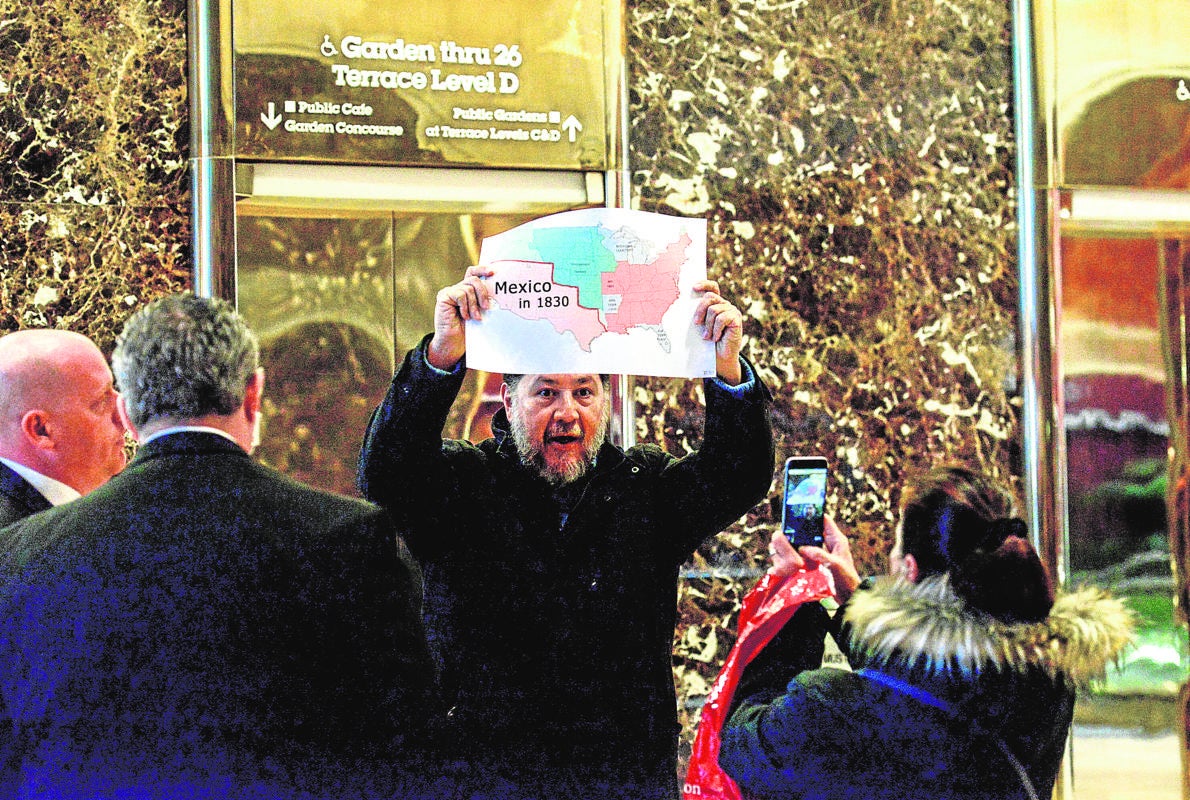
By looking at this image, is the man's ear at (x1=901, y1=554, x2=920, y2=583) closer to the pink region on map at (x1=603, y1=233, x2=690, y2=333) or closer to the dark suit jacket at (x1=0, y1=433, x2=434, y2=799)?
the pink region on map at (x1=603, y1=233, x2=690, y2=333)

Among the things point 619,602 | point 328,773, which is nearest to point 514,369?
point 619,602

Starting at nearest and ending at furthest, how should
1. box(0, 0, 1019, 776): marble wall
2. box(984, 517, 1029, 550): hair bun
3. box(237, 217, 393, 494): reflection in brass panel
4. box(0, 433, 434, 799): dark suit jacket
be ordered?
box(0, 433, 434, 799): dark suit jacket
box(984, 517, 1029, 550): hair bun
box(237, 217, 393, 494): reflection in brass panel
box(0, 0, 1019, 776): marble wall

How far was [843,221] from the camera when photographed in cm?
512

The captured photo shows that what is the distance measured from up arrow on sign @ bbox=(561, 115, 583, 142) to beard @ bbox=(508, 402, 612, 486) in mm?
1957

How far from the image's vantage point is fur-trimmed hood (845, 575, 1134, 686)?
2.55m

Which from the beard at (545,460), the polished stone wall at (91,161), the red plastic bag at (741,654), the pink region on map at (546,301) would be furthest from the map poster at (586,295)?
the polished stone wall at (91,161)

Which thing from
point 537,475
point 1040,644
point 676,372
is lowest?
point 1040,644

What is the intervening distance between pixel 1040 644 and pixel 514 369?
117 cm

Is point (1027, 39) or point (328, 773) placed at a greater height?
point (1027, 39)

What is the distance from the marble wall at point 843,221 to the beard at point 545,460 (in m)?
1.79

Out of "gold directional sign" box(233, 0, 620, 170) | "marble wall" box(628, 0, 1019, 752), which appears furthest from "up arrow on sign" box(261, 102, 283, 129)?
"marble wall" box(628, 0, 1019, 752)

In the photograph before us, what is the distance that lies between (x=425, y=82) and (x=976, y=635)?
292 cm

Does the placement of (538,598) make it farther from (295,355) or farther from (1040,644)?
(295,355)

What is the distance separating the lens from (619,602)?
9.84 ft
